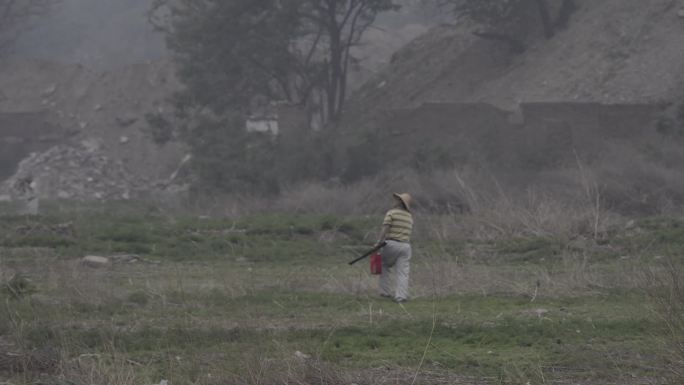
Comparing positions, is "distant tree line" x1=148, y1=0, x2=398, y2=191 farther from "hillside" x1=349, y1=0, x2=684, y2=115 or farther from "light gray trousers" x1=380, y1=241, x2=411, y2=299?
"light gray trousers" x1=380, y1=241, x2=411, y2=299

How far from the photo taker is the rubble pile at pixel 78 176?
44781 mm

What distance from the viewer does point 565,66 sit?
134 ft

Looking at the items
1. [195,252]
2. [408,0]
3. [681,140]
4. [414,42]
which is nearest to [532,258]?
[195,252]

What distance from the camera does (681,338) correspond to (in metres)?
7.71

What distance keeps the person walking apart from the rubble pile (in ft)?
103

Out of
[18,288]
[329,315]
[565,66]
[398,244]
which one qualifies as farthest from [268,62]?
[329,315]

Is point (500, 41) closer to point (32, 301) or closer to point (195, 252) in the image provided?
point (195, 252)

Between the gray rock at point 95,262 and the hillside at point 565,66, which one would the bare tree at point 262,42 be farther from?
the gray rock at point 95,262

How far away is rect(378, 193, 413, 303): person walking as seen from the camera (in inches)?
505

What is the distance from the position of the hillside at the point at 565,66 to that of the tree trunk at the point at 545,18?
0.46 meters

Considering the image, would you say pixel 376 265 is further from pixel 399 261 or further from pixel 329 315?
pixel 329 315

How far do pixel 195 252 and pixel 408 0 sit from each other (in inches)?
2787

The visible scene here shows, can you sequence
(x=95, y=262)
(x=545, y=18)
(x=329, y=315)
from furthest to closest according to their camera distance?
(x=545, y=18) < (x=95, y=262) < (x=329, y=315)

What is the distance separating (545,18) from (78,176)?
20.3 meters
